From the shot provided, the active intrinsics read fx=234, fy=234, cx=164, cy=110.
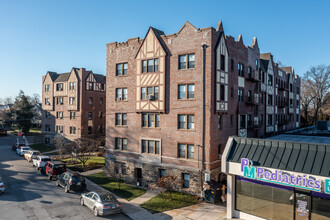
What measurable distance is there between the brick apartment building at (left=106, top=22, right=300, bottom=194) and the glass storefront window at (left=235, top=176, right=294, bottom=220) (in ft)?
17.0

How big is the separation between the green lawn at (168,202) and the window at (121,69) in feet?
48.2

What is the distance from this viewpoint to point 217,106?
74.9 ft

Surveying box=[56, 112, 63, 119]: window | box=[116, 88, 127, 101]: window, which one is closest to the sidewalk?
box=[116, 88, 127, 101]: window

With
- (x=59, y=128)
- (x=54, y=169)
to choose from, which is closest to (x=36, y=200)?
(x=54, y=169)

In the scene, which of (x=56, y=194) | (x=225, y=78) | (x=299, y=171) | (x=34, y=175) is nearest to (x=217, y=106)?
(x=225, y=78)

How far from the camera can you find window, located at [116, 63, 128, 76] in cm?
2830

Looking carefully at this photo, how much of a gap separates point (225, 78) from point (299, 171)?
12511 millimetres

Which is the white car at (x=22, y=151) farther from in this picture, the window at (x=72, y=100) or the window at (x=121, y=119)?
the window at (x=121, y=119)

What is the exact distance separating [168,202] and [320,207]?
10982 millimetres

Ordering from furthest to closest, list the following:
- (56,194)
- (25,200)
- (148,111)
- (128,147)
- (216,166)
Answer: (128,147), (148,111), (216,166), (56,194), (25,200)

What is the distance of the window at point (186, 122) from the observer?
917 inches

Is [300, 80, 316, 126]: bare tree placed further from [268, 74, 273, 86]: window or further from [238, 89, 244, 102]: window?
[238, 89, 244, 102]: window

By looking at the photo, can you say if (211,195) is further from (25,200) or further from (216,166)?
(25,200)

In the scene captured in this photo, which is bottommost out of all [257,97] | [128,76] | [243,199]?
[243,199]
